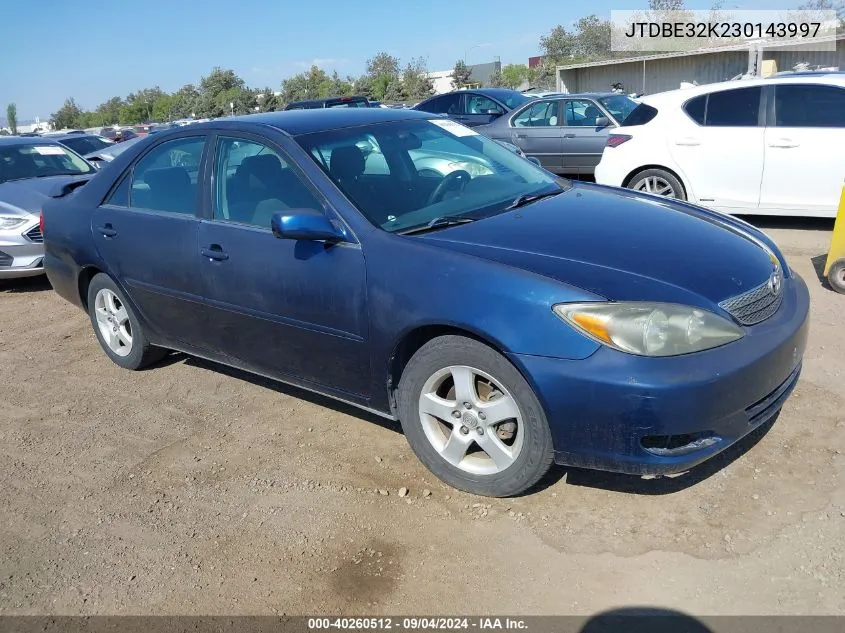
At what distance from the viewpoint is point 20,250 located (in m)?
7.78

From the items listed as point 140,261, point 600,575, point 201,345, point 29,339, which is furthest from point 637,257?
point 29,339

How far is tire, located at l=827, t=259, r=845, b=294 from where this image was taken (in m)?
5.57

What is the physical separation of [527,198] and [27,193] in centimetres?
646

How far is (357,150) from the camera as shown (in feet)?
13.1

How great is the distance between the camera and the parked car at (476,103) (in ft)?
46.0

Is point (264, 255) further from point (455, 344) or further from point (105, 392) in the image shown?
point (105, 392)

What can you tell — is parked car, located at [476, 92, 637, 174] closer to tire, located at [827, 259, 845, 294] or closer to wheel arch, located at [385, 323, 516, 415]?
tire, located at [827, 259, 845, 294]

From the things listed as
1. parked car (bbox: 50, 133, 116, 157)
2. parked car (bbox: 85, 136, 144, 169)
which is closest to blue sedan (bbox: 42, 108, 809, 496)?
parked car (bbox: 85, 136, 144, 169)

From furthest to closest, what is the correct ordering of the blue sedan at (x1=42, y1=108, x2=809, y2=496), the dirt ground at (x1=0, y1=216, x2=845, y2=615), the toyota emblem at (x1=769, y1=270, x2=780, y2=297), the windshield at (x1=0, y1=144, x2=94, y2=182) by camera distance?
the windshield at (x1=0, y1=144, x2=94, y2=182) < the toyota emblem at (x1=769, y1=270, x2=780, y2=297) < the blue sedan at (x1=42, y1=108, x2=809, y2=496) < the dirt ground at (x1=0, y1=216, x2=845, y2=615)

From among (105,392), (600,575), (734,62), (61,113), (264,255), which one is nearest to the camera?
(600,575)

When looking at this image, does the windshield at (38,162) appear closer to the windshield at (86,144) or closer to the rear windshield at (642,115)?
the rear windshield at (642,115)

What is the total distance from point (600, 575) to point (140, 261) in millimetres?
3254

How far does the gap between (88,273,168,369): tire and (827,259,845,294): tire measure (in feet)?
16.0

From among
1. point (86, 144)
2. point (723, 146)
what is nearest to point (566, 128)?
point (723, 146)
